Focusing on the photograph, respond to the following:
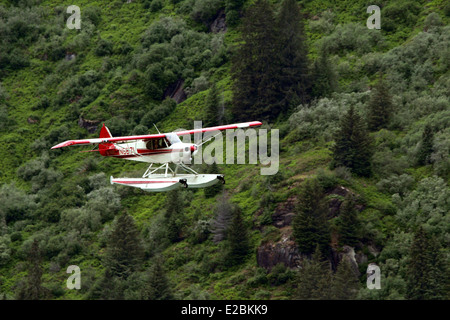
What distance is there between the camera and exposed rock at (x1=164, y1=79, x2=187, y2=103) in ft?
391

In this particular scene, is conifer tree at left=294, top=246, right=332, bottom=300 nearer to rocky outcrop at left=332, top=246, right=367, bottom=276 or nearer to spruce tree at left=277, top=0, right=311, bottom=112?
rocky outcrop at left=332, top=246, right=367, bottom=276

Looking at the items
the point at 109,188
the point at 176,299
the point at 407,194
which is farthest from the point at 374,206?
the point at 109,188

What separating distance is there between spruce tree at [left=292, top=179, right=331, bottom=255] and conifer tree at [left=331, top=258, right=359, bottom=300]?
4.74 metres

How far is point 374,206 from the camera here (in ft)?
297

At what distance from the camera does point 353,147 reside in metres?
95.2

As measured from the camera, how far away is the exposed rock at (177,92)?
119144 mm

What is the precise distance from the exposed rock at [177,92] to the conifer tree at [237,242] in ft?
102

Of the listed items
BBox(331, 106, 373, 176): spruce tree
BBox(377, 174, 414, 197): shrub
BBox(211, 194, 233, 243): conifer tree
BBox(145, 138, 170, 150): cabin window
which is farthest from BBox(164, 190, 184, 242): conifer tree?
BBox(145, 138, 170, 150): cabin window

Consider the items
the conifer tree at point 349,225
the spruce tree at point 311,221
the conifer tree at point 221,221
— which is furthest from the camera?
the conifer tree at point 221,221

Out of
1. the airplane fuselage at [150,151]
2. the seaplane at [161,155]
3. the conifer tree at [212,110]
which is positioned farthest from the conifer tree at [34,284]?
the seaplane at [161,155]

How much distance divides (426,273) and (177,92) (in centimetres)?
4732

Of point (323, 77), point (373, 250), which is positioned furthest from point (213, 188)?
point (323, 77)

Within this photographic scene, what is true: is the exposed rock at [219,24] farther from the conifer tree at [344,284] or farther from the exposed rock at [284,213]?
the conifer tree at [344,284]
